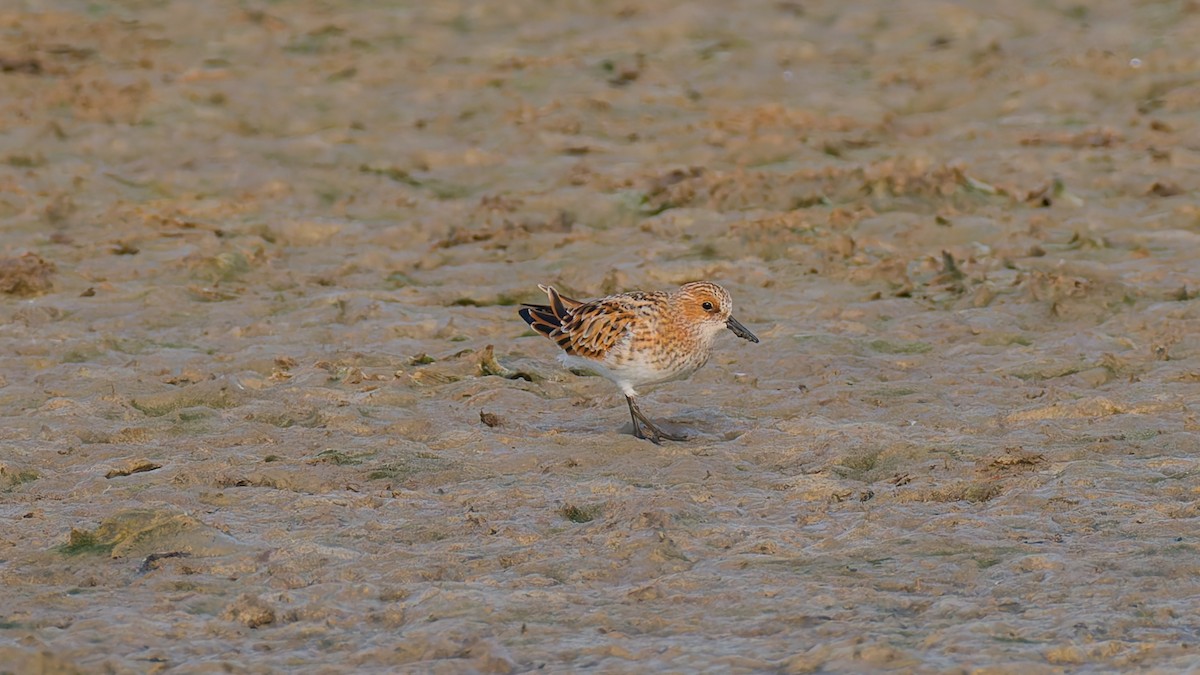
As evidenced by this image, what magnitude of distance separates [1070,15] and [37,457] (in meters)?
13.2

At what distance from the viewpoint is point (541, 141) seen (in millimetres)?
14500

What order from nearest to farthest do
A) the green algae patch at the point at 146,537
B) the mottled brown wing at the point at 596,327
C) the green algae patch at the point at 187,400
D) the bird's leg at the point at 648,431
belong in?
the green algae patch at the point at 146,537, the bird's leg at the point at 648,431, the mottled brown wing at the point at 596,327, the green algae patch at the point at 187,400

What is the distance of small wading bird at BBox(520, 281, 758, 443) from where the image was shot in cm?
841

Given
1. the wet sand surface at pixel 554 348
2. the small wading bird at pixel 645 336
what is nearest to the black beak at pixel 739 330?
the small wading bird at pixel 645 336

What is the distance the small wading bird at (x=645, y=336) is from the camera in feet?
27.6

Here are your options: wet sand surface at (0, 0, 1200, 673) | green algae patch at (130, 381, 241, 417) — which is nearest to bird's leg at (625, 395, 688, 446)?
wet sand surface at (0, 0, 1200, 673)

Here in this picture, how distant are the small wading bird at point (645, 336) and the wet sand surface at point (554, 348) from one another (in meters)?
0.31

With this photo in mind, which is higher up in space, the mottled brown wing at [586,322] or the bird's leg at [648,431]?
the mottled brown wing at [586,322]

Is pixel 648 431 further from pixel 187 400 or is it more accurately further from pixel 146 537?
pixel 146 537

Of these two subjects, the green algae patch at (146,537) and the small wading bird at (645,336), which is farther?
the small wading bird at (645,336)

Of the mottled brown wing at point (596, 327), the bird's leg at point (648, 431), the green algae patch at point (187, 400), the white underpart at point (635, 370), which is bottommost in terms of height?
the green algae patch at point (187, 400)

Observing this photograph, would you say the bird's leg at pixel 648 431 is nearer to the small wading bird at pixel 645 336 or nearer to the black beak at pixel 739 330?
the small wading bird at pixel 645 336

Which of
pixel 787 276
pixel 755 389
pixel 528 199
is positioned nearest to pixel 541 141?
pixel 528 199

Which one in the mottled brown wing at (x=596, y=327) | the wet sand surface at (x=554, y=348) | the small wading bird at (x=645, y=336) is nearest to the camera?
the wet sand surface at (x=554, y=348)
